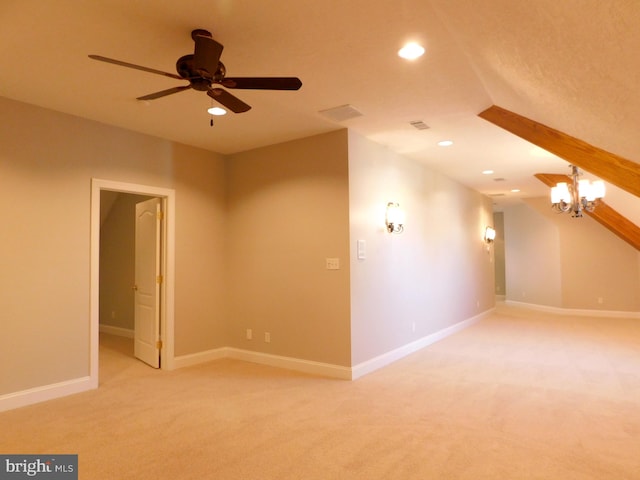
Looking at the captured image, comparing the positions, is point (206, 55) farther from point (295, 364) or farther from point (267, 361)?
point (267, 361)

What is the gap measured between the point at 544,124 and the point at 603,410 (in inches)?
98.8

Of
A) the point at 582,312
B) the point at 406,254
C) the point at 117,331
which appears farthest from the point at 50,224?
the point at 582,312

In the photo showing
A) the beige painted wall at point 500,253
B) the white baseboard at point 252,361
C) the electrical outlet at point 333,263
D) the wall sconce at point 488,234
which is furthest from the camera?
the beige painted wall at point 500,253

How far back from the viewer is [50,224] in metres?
3.88

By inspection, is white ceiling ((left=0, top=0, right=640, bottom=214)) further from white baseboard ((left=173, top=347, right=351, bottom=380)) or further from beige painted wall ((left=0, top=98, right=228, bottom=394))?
white baseboard ((left=173, top=347, right=351, bottom=380))

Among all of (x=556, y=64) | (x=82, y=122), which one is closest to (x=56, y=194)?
(x=82, y=122)

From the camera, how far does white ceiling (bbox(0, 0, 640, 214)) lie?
1.83 meters

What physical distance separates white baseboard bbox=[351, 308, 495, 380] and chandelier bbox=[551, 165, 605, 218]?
2.62 meters

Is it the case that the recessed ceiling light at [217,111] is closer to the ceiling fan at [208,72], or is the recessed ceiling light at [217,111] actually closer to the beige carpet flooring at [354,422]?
the ceiling fan at [208,72]

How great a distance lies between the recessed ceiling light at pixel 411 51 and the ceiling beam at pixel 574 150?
1360 millimetres

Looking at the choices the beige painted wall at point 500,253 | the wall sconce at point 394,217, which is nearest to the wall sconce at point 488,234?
the beige painted wall at point 500,253

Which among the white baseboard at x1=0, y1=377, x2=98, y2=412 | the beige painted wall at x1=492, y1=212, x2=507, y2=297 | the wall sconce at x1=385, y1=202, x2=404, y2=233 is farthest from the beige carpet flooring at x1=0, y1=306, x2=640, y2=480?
the beige painted wall at x1=492, y1=212, x2=507, y2=297

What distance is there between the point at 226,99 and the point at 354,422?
2593 millimetres

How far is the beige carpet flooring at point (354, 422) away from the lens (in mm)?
2559
